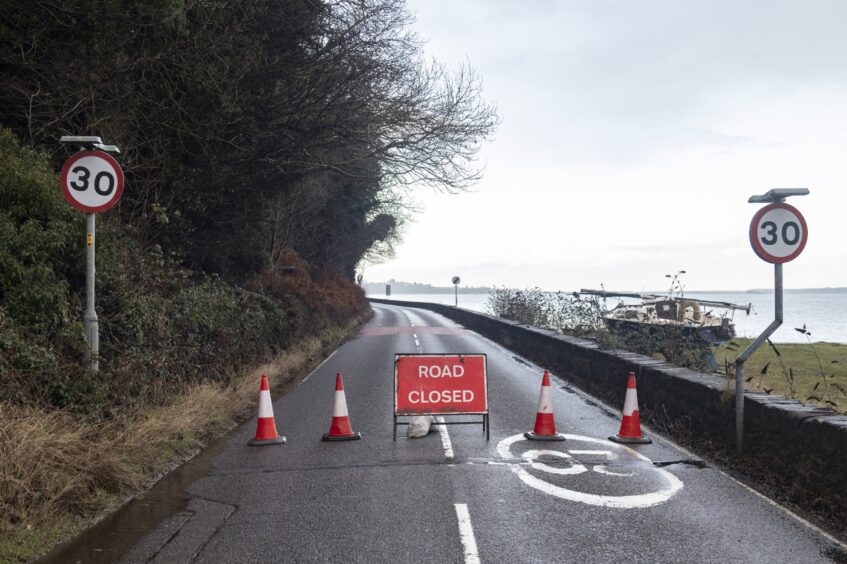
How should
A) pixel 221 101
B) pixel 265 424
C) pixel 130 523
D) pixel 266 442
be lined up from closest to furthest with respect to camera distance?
1. pixel 130 523
2. pixel 266 442
3. pixel 265 424
4. pixel 221 101

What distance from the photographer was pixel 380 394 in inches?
508

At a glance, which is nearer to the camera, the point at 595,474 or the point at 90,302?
the point at 595,474

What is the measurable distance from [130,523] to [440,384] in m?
4.49

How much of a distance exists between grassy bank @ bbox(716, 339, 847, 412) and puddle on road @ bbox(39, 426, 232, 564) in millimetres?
7385

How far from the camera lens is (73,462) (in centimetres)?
583

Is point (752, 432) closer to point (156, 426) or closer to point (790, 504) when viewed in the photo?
point (790, 504)

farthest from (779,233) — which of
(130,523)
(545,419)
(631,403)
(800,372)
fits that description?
(800,372)

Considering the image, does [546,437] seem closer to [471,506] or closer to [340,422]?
[340,422]

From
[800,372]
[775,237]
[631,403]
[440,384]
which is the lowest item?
[800,372]

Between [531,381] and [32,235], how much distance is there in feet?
33.4

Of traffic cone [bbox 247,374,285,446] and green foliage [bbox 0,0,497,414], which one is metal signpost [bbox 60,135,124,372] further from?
traffic cone [bbox 247,374,285,446]

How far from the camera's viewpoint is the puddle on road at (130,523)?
4762 millimetres

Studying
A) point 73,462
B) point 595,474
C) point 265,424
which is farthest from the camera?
point 265,424

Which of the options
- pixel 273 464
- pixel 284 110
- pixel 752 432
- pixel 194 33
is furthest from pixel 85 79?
pixel 752 432
